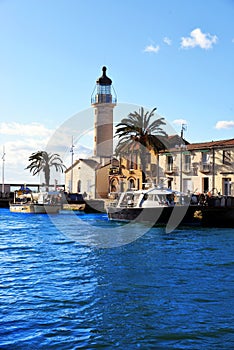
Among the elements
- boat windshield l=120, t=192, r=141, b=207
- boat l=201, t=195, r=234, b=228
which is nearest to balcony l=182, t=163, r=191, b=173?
boat windshield l=120, t=192, r=141, b=207

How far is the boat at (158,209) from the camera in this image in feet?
112

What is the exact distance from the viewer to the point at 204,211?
3447 cm

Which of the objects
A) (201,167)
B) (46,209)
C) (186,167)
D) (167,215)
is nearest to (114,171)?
(46,209)

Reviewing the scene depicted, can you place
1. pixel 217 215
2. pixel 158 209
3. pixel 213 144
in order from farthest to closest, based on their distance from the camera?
pixel 213 144, pixel 217 215, pixel 158 209

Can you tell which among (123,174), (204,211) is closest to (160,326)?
(204,211)

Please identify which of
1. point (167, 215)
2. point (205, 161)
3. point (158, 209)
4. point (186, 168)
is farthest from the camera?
point (186, 168)

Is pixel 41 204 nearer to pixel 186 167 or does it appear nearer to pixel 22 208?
pixel 22 208

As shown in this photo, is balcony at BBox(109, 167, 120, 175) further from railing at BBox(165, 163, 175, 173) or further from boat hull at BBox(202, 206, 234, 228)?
boat hull at BBox(202, 206, 234, 228)

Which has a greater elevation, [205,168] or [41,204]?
[205,168]

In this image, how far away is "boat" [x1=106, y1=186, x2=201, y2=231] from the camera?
3425cm

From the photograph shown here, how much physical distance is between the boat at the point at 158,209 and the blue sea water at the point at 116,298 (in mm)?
13209

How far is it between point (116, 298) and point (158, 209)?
23045mm

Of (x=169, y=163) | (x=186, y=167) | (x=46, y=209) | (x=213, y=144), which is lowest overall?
(x=46, y=209)

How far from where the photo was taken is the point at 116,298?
11586 millimetres
